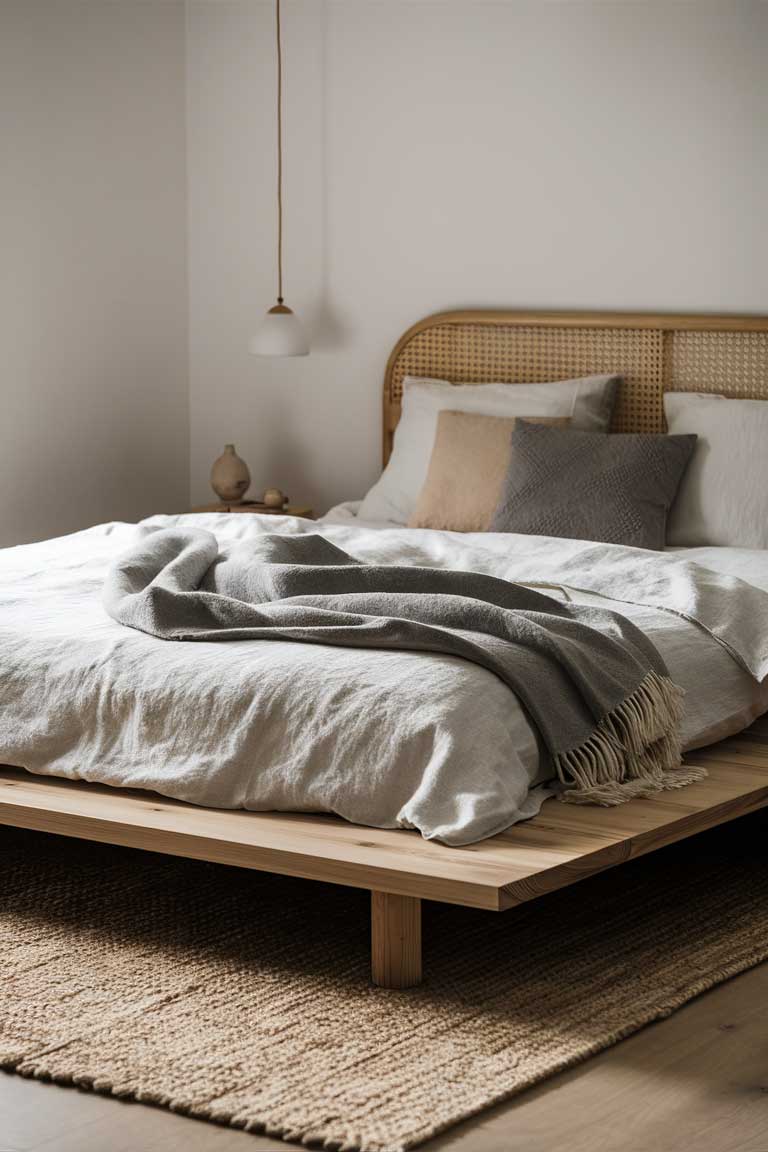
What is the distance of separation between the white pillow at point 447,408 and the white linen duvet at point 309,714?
1.48m

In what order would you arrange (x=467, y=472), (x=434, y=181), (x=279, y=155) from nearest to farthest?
(x=467, y=472), (x=434, y=181), (x=279, y=155)

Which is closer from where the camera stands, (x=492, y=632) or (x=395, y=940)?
(x=395, y=940)

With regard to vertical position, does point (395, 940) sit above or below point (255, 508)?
below

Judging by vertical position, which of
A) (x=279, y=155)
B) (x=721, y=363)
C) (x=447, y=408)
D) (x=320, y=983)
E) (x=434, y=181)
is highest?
(x=279, y=155)

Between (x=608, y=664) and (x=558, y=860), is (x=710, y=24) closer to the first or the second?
(x=608, y=664)

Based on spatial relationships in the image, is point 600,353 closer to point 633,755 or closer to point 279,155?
point 279,155

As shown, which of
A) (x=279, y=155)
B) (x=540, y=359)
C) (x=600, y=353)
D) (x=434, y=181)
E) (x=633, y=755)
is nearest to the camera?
(x=633, y=755)

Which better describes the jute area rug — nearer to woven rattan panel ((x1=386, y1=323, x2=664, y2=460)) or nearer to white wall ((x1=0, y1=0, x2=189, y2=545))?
woven rattan panel ((x1=386, y1=323, x2=664, y2=460))

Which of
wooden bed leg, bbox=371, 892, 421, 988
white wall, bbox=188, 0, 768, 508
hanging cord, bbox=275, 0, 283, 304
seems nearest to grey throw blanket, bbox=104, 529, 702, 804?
wooden bed leg, bbox=371, 892, 421, 988

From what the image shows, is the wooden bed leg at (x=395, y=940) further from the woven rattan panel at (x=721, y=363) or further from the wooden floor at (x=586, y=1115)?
the woven rattan panel at (x=721, y=363)

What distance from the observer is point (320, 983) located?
2334 millimetres

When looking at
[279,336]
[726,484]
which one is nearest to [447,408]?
[279,336]

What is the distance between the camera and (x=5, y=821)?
8.63 ft

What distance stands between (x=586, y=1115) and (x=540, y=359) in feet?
10.6
